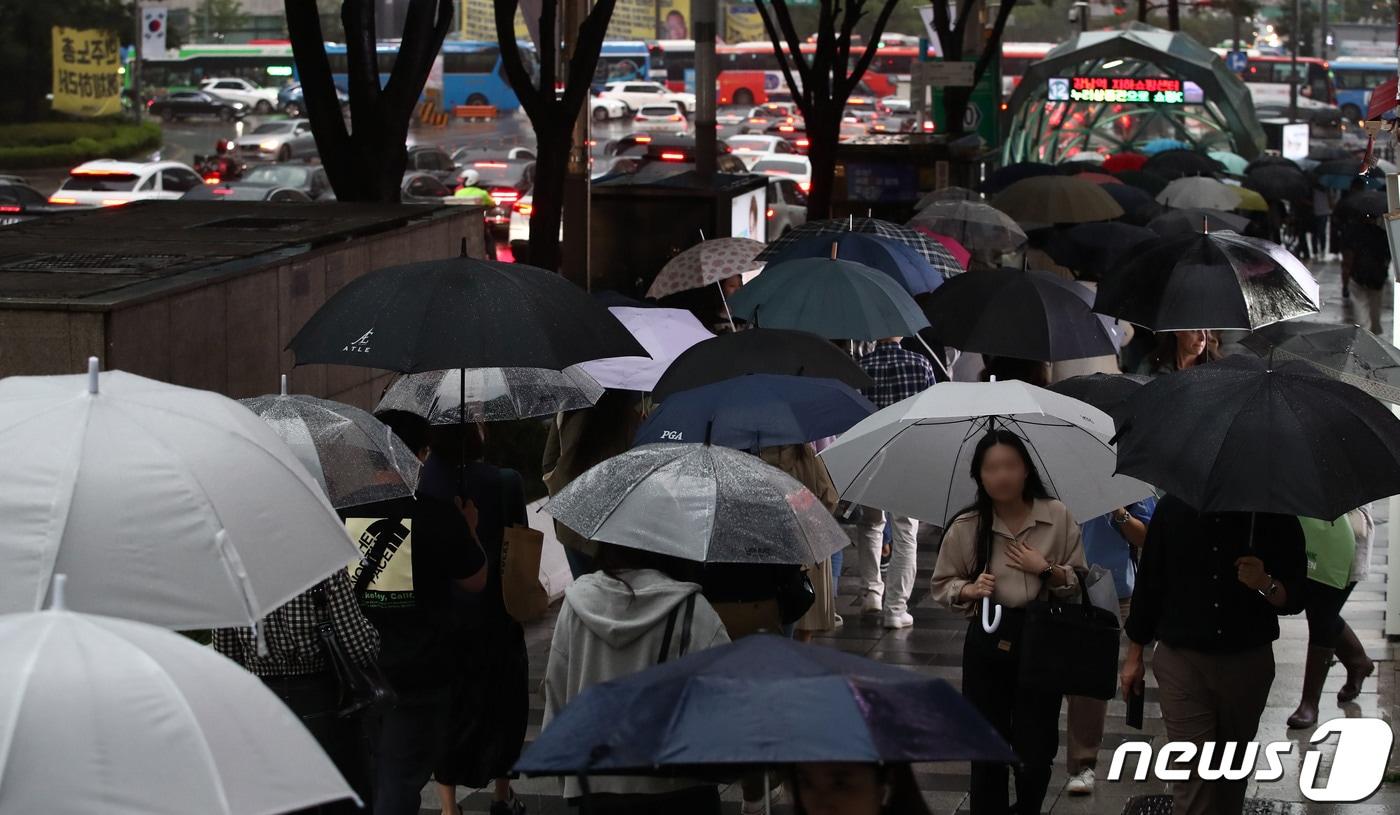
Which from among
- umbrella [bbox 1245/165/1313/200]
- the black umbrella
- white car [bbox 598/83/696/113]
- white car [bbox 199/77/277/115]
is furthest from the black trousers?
white car [bbox 598/83/696/113]

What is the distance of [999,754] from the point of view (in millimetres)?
3785

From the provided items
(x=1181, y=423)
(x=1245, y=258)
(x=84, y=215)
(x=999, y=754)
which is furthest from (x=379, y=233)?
(x=999, y=754)

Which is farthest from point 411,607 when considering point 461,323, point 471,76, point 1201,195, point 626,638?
point 471,76

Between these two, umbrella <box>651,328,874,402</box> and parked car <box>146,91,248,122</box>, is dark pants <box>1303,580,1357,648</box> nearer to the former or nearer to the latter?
umbrella <box>651,328,874,402</box>

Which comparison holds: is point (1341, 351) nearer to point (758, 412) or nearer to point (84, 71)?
point (758, 412)

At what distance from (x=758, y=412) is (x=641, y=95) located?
7336 centimetres

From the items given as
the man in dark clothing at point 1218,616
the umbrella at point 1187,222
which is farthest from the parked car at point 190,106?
the man in dark clothing at point 1218,616

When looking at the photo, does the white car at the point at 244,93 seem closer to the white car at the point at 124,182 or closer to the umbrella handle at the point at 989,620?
the white car at the point at 124,182

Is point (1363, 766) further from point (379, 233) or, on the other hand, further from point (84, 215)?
point (84, 215)

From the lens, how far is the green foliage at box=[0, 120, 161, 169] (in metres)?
53.2

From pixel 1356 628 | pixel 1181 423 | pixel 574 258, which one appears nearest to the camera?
pixel 1181 423

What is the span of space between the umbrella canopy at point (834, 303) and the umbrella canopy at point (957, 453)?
7.97 ft

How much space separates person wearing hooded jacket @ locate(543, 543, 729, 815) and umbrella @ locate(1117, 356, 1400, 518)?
1.60 meters

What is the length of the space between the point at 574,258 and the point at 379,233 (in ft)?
A: 22.3
